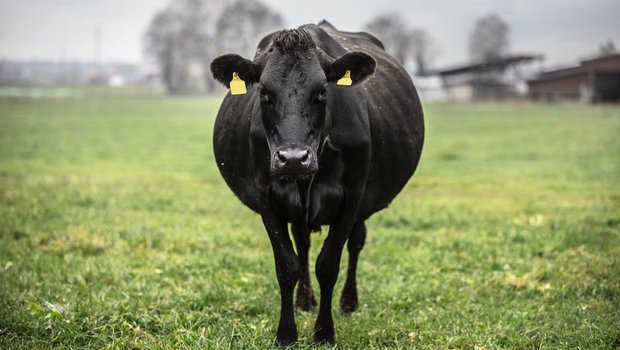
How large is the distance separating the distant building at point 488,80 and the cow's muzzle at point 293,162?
232ft

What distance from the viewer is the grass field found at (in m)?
5.56

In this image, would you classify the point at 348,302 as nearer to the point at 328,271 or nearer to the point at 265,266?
the point at 328,271

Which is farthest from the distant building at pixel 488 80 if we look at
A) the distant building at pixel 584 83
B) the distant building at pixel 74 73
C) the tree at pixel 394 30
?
the distant building at pixel 74 73

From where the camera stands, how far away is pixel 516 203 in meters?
12.8

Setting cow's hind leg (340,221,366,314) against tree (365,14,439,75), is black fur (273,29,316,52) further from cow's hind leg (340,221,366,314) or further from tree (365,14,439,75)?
tree (365,14,439,75)

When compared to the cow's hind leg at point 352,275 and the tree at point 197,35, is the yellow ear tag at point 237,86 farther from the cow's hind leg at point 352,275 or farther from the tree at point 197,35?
the tree at point 197,35

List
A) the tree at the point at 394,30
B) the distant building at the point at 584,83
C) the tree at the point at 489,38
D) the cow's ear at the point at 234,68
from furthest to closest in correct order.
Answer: the tree at the point at 489,38
the tree at the point at 394,30
the distant building at the point at 584,83
the cow's ear at the point at 234,68

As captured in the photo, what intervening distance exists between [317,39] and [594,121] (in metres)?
36.0

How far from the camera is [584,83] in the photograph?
6944 centimetres

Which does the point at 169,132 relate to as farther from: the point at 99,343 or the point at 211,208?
the point at 99,343

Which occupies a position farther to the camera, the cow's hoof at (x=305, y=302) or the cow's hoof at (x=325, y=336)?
the cow's hoof at (x=305, y=302)

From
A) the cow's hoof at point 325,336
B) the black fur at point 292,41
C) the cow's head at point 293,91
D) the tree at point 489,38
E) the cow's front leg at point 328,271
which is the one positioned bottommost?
the cow's hoof at point 325,336

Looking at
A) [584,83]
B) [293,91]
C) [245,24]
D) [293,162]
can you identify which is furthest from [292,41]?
[245,24]

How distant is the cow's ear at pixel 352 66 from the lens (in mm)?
5180
